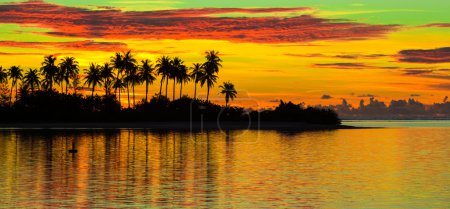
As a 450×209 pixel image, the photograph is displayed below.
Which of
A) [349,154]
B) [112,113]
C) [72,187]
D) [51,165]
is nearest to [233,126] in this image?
[112,113]

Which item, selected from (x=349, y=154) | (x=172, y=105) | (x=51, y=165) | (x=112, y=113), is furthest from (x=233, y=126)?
(x=51, y=165)

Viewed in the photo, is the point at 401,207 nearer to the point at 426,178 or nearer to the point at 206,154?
the point at 426,178

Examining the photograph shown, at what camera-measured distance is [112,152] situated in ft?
245

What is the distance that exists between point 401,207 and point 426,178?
50.0 feet

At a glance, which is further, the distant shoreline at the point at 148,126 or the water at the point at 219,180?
the distant shoreline at the point at 148,126

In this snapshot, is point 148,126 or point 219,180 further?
point 148,126

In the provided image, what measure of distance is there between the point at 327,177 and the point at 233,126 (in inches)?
5770

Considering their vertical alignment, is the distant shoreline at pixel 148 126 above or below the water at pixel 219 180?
above

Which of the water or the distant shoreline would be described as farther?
the distant shoreline

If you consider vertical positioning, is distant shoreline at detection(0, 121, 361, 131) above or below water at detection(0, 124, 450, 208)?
above

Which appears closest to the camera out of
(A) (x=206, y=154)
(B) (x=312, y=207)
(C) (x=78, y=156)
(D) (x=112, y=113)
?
(B) (x=312, y=207)

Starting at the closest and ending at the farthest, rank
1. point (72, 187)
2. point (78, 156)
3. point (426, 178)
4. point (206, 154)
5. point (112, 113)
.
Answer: point (72, 187)
point (426, 178)
point (78, 156)
point (206, 154)
point (112, 113)

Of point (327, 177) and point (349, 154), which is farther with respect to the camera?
point (349, 154)

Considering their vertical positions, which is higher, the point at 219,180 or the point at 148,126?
the point at 148,126
